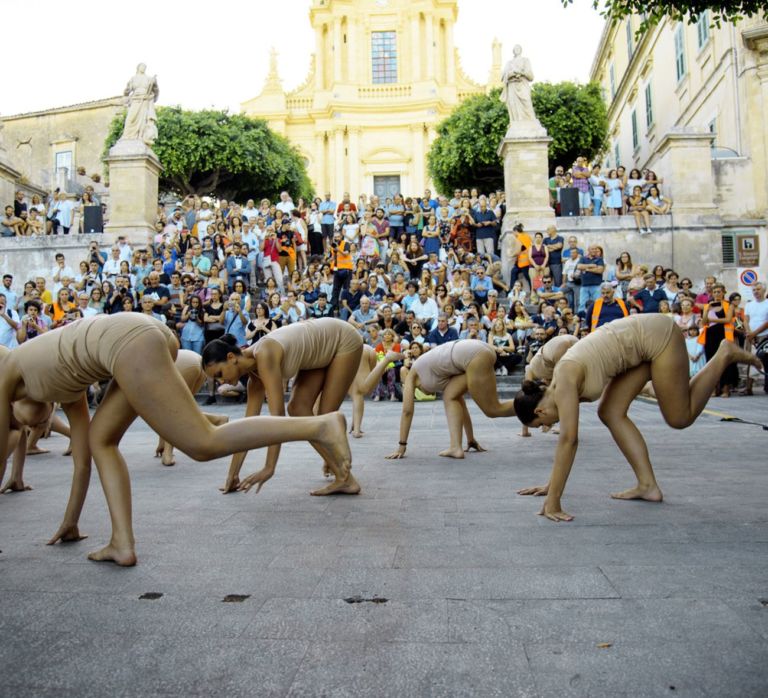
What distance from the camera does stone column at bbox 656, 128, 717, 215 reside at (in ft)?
61.7

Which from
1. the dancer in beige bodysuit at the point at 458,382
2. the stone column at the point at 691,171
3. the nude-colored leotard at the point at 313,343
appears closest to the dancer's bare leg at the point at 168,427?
the nude-colored leotard at the point at 313,343

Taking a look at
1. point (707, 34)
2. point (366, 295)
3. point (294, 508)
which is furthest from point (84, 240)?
point (707, 34)

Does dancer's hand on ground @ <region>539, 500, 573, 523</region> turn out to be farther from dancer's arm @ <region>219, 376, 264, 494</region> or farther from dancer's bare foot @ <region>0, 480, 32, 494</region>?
dancer's bare foot @ <region>0, 480, 32, 494</region>

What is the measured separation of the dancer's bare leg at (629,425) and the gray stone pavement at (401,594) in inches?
8.0

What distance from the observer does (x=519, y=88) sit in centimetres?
1969

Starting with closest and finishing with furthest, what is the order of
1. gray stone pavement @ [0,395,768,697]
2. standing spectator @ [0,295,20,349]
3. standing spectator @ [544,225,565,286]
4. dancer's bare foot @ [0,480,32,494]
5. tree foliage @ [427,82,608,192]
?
gray stone pavement @ [0,395,768,697], dancer's bare foot @ [0,480,32,494], standing spectator @ [0,295,20,349], standing spectator @ [544,225,565,286], tree foliage @ [427,82,608,192]

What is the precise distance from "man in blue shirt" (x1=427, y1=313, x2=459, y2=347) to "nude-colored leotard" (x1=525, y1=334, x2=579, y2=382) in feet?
21.0

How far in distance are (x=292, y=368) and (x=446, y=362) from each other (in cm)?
222

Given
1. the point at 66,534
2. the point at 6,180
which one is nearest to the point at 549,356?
the point at 66,534

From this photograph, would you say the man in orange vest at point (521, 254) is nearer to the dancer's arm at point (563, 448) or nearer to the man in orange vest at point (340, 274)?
the man in orange vest at point (340, 274)

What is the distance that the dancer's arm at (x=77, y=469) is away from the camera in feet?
14.0

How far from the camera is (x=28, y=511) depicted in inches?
207

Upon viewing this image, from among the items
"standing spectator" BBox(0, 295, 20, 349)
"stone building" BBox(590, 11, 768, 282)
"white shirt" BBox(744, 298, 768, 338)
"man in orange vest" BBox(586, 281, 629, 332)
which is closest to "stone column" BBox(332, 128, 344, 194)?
"stone building" BBox(590, 11, 768, 282)

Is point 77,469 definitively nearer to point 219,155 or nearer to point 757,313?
point 757,313
